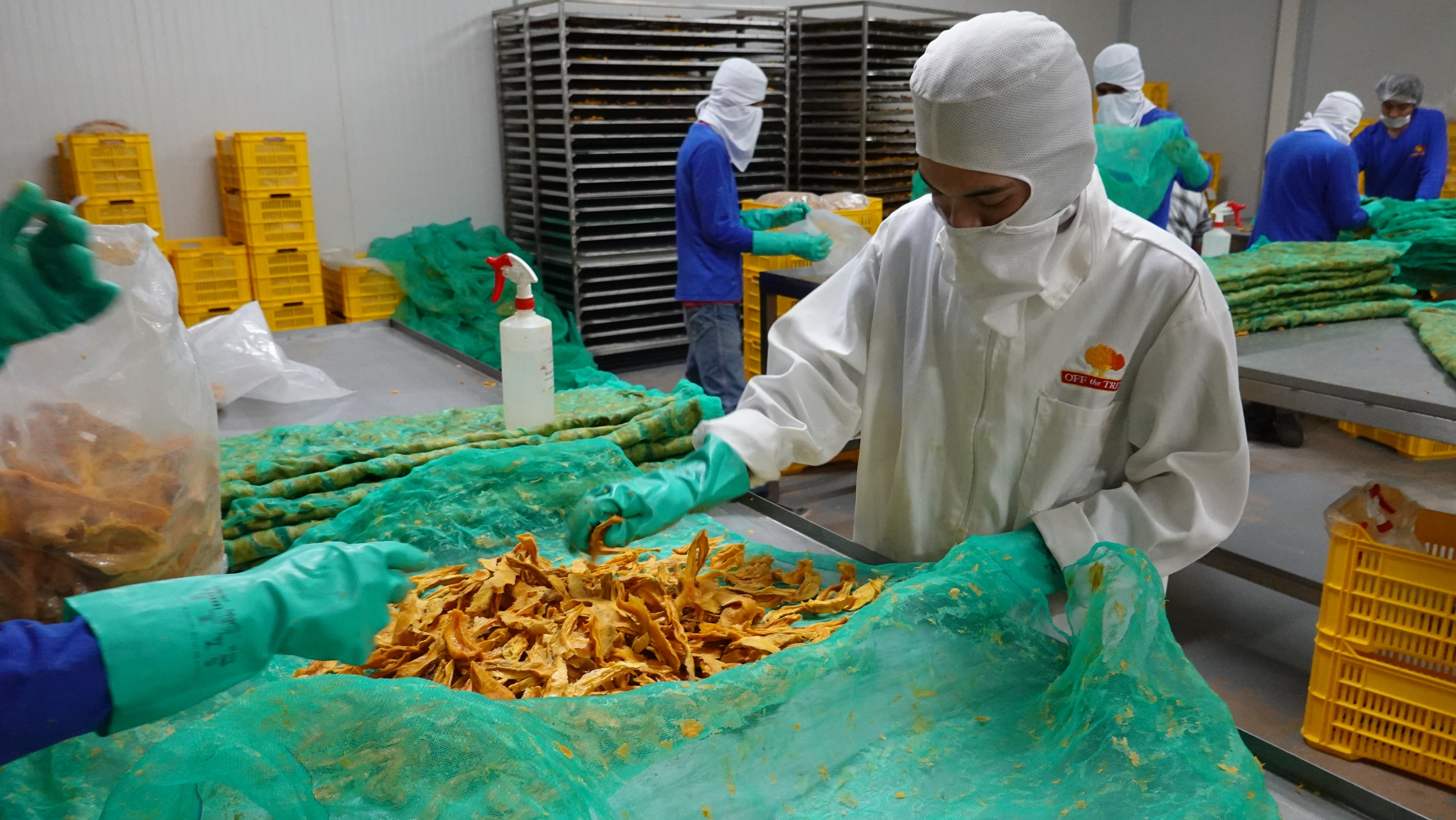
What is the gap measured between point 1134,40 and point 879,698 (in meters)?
9.69

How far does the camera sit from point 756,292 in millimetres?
4527

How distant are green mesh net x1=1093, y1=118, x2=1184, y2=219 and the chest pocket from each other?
2.98 m

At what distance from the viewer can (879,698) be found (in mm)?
1041

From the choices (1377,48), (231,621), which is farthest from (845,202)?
(1377,48)

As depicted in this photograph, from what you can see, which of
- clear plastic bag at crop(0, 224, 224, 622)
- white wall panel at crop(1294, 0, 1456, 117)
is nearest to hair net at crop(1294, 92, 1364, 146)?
white wall panel at crop(1294, 0, 1456, 117)

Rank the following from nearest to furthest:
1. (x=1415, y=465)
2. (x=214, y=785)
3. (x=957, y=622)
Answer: (x=214, y=785) < (x=957, y=622) < (x=1415, y=465)

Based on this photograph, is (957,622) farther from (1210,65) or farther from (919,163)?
(1210,65)

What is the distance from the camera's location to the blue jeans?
4.62 m

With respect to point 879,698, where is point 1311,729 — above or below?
below

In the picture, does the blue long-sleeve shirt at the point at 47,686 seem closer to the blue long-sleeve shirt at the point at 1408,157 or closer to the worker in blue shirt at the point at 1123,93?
the worker in blue shirt at the point at 1123,93

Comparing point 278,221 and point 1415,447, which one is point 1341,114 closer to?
point 1415,447

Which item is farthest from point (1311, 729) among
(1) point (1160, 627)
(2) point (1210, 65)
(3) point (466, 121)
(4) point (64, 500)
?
(2) point (1210, 65)

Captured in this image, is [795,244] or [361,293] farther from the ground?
[795,244]

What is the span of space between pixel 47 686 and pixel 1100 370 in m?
1.28
